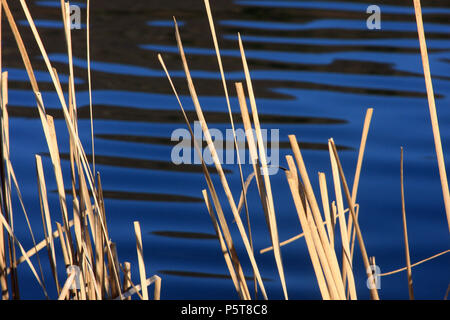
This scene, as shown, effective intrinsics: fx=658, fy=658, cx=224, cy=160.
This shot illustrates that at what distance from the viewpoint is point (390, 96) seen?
105 inches

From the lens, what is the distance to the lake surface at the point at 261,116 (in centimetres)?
171

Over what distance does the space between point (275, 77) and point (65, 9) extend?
205 cm

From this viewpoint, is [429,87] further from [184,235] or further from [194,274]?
[184,235]

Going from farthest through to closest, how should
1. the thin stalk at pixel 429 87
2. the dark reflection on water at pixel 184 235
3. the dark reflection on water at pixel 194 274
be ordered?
the dark reflection on water at pixel 184 235
the dark reflection on water at pixel 194 274
the thin stalk at pixel 429 87

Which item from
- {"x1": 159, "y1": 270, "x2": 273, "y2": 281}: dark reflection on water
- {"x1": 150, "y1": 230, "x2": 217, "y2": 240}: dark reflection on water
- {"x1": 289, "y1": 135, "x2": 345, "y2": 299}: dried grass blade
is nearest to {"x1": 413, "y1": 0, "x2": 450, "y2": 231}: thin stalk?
{"x1": 289, "y1": 135, "x2": 345, "y2": 299}: dried grass blade

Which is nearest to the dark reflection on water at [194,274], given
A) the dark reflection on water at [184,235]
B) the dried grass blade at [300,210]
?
the dark reflection on water at [184,235]

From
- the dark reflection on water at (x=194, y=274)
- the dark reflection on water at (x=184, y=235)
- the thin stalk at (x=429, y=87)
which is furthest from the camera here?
the dark reflection on water at (x=184, y=235)

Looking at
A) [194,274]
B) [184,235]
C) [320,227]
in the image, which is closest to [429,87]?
[320,227]

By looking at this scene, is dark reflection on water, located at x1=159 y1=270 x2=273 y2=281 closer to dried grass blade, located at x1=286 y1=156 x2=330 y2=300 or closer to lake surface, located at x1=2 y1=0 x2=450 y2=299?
lake surface, located at x1=2 y1=0 x2=450 y2=299

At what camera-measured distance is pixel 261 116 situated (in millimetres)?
Answer: 2512

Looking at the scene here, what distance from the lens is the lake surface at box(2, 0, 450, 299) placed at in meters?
1.71

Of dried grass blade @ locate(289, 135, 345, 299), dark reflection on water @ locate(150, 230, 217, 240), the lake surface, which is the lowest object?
dried grass blade @ locate(289, 135, 345, 299)

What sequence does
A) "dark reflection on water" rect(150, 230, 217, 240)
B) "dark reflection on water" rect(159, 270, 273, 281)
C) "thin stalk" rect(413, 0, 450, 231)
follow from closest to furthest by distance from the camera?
1. "thin stalk" rect(413, 0, 450, 231)
2. "dark reflection on water" rect(159, 270, 273, 281)
3. "dark reflection on water" rect(150, 230, 217, 240)

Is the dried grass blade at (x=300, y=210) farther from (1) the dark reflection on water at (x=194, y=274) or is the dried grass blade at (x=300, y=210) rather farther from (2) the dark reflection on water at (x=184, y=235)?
(2) the dark reflection on water at (x=184, y=235)
